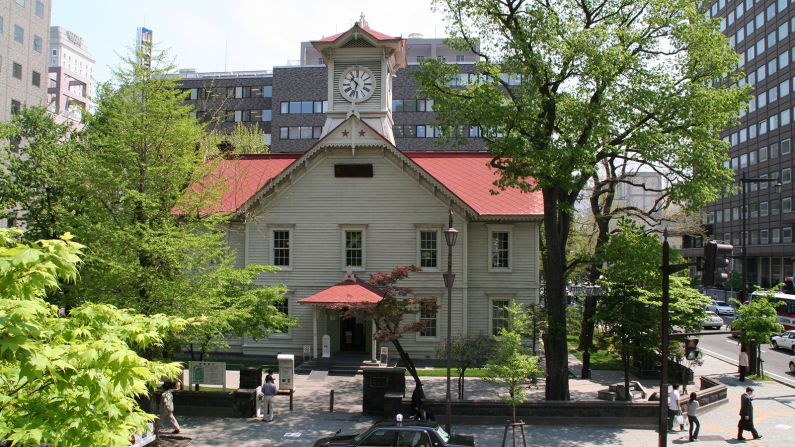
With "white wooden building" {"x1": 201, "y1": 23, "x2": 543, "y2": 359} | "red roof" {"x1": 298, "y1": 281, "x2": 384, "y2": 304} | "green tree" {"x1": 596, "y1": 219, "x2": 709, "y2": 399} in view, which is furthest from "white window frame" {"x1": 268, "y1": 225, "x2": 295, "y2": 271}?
"green tree" {"x1": 596, "y1": 219, "x2": 709, "y2": 399}

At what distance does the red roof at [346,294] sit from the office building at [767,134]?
53055mm

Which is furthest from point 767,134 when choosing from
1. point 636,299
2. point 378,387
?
point 378,387

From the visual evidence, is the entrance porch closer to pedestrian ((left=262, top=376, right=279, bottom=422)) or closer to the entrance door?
the entrance door

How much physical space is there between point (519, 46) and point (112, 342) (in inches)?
666

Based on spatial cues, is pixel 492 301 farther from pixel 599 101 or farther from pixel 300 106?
pixel 300 106

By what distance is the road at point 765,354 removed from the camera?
3075 centimetres

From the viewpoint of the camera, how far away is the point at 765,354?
36.7 m

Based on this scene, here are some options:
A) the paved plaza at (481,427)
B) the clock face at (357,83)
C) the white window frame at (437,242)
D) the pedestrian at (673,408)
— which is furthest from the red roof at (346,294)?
the pedestrian at (673,408)

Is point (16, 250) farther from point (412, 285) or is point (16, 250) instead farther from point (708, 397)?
point (412, 285)

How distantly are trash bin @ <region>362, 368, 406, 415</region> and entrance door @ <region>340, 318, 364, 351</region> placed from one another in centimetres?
1047

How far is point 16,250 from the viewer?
703 centimetres

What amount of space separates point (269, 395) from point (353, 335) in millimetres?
11623

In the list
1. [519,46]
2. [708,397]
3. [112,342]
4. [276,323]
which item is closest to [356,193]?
[276,323]

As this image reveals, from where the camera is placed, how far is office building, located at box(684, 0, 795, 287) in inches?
2763
